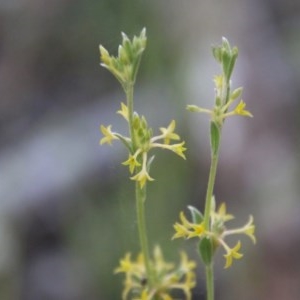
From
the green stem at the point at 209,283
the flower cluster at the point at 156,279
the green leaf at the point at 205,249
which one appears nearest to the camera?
the green stem at the point at 209,283

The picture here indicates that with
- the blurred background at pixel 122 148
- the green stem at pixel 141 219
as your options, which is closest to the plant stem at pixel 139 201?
the green stem at pixel 141 219

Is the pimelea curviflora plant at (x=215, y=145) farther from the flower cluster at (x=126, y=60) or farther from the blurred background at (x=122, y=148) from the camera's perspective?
the blurred background at (x=122, y=148)

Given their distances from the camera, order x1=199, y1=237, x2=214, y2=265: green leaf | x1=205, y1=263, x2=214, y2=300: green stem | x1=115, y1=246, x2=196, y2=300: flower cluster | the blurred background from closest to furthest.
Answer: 1. x1=205, y1=263, x2=214, y2=300: green stem
2. x1=199, y1=237, x2=214, y2=265: green leaf
3. x1=115, y1=246, x2=196, y2=300: flower cluster
4. the blurred background

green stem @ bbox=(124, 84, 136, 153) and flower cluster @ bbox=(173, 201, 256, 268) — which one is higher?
green stem @ bbox=(124, 84, 136, 153)

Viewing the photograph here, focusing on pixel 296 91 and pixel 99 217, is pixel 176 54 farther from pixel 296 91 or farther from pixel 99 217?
pixel 99 217

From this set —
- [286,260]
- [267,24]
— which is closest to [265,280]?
[286,260]

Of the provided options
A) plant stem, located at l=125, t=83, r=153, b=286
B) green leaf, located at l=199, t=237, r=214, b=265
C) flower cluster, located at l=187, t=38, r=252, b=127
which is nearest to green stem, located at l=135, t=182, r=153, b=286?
plant stem, located at l=125, t=83, r=153, b=286

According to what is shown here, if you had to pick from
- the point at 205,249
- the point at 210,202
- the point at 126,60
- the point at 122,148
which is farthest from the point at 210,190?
the point at 122,148

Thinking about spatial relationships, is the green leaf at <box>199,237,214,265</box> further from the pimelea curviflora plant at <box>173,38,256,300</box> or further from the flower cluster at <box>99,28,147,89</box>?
the flower cluster at <box>99,28,147,89</box>
